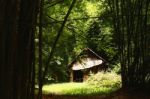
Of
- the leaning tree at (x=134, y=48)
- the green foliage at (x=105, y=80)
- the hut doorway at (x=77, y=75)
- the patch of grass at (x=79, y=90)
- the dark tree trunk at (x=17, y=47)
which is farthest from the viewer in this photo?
the hut doorway at (x=77, y=75)

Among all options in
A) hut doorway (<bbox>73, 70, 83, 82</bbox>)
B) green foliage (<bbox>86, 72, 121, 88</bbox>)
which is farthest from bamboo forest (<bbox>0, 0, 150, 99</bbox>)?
hut doorway (<bbox>73, 70, 83, 82</bbox>)

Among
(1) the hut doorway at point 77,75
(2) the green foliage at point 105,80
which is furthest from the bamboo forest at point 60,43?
(1) the hut doorway at point 77,75

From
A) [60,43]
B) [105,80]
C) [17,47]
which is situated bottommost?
[105,80]

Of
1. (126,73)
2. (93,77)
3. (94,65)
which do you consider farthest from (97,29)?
(126,73)

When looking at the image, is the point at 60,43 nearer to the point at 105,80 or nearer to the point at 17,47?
the point at 105,80

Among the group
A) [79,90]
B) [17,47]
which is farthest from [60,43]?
[17,47]

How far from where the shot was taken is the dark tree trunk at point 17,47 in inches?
83.6

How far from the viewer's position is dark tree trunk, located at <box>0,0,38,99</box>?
83.6 inches

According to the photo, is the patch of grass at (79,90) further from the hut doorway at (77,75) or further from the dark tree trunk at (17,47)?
the hut doorway at (77,75)

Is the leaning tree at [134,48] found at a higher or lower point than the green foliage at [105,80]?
higher

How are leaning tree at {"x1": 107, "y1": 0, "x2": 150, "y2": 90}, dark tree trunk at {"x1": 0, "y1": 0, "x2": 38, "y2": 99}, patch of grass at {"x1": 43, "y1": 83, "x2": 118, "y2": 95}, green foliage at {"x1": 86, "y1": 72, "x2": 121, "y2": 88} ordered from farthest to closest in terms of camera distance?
green foliage at {"x1": 86, "y1": 72, "x2": 121, "y2": 88}
patch of grass at {"x1": 43, "y1": 83, "x2": 118, "y2": 95}
leaning tree at {"x1": 107, "y1": 0, "x2": 150, "y2": 90}
dark tree trunk at {"x1": 0, "y1": 0, "x2": 38, "y2": 99}

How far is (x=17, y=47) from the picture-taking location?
7.36 feet

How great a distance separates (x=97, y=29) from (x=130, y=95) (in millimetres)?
11172

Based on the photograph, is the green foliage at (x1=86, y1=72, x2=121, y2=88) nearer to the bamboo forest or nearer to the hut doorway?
the bamboo forest
